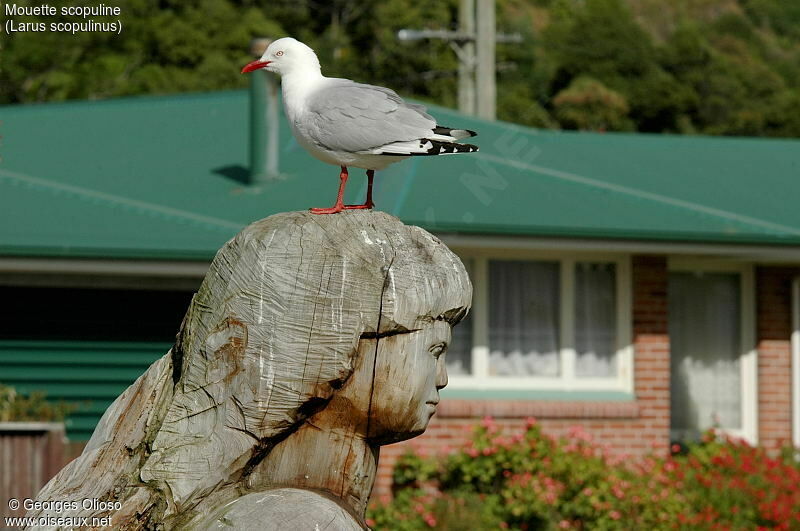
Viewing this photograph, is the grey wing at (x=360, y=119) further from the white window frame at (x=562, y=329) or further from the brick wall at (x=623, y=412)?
the white window frame at (x=562, y=329)

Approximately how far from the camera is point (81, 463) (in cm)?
284

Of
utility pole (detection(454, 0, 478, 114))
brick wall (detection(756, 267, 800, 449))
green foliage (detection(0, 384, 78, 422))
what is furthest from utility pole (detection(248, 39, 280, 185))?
utility pole (detection(454, 0, 478, 114))

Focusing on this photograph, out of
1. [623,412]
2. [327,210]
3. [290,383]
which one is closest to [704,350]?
[623,412]

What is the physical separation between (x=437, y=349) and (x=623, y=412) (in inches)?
335

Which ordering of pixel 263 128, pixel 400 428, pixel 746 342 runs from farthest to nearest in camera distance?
pixel 746 342 → pixel 263 128 → pixel 400 428

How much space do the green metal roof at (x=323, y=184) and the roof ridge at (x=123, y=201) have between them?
17 millimetres

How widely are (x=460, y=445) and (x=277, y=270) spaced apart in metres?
8.16

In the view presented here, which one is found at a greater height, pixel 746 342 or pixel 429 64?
pixel 429 64

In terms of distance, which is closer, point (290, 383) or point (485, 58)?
point (290, 383)

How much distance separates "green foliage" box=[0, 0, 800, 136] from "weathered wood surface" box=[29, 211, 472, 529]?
2030cm

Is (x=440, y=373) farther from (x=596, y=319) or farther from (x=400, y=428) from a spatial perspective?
(x=596, y=319)

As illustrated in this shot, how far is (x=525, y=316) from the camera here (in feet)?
37.1

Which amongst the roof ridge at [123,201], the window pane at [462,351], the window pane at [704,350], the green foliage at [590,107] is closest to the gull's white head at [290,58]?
the roof ridge at [123,201]

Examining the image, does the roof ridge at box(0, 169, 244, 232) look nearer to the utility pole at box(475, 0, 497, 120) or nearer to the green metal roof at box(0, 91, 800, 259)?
the green metal roof at box(0, 91, 800, 259)
